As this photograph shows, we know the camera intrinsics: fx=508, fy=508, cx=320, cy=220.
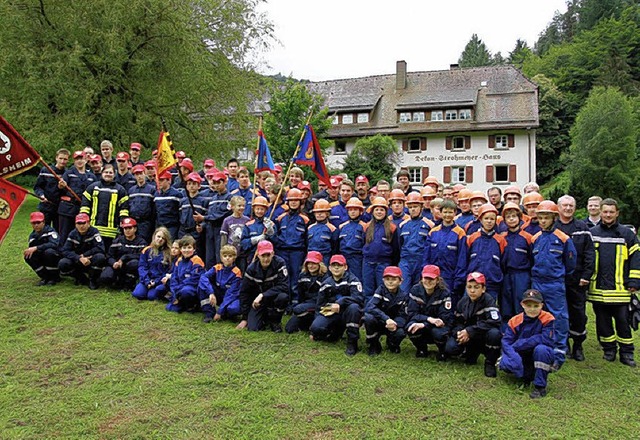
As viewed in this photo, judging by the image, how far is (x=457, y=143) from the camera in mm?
41500

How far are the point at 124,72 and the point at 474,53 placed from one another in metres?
93.7

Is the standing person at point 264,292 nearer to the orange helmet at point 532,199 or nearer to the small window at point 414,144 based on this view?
the orange helmet at point 532,199

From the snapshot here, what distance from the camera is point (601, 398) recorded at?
5.16 meters

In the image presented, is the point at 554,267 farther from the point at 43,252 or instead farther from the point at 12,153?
the point at 43,252

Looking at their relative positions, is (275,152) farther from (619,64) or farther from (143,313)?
(619,64)

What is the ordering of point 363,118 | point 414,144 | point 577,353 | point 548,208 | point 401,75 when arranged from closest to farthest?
point 548,208, point 577,353, point 414,144, point 363,118, point 401,75

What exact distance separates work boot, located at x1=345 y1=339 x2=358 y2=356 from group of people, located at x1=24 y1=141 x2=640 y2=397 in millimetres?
40

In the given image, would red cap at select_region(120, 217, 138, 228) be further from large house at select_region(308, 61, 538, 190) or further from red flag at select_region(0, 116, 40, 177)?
large house at select_region(308, 61, 538, 190)

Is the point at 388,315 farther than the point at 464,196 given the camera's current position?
No

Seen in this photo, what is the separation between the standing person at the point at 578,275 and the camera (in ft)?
21.0

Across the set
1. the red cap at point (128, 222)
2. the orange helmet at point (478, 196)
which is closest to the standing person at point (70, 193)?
the red cap at point (128, 222)

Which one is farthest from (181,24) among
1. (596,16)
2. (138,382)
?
(596,16)

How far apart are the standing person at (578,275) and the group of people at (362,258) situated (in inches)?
0.6

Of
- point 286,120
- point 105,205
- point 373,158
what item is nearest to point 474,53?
point 373,158
